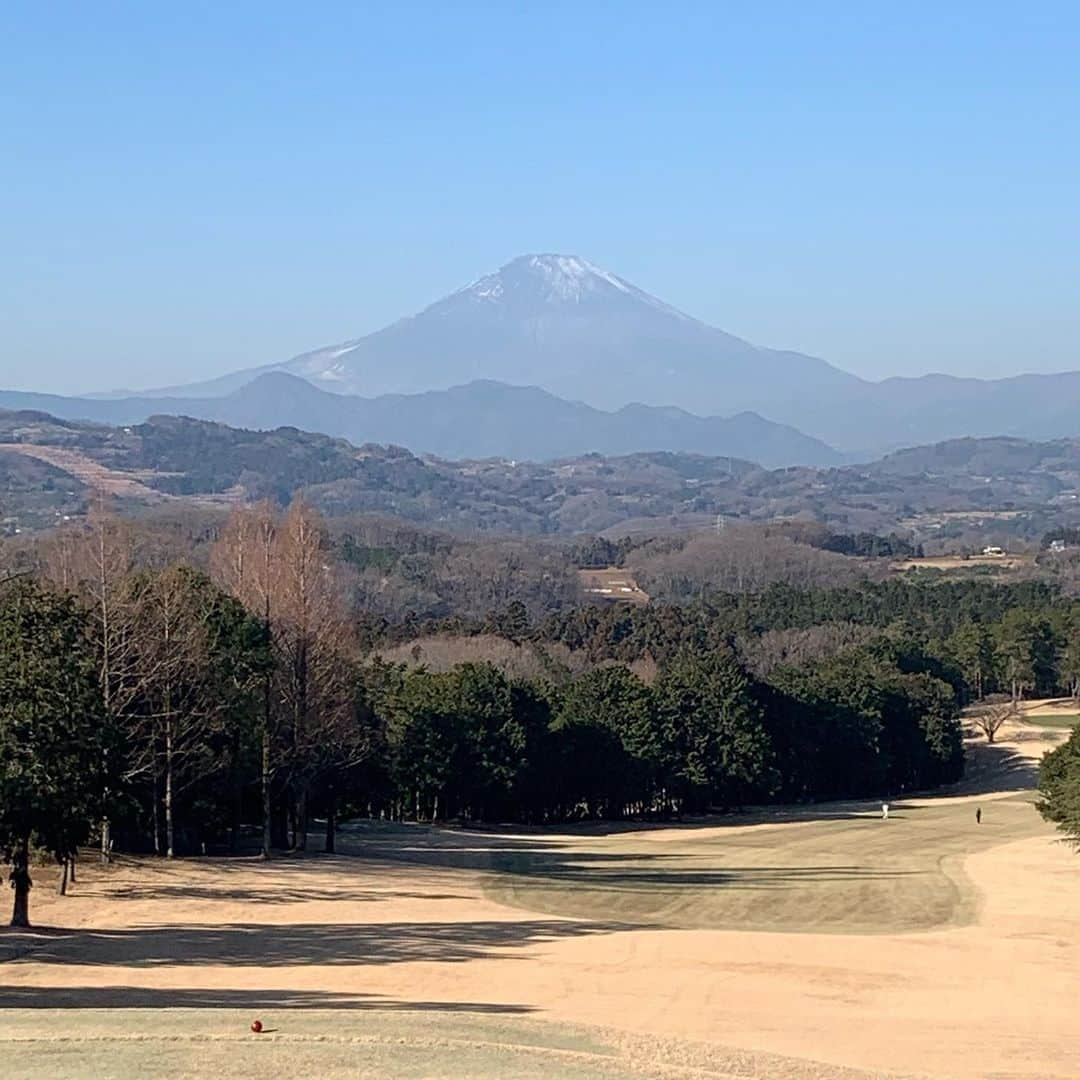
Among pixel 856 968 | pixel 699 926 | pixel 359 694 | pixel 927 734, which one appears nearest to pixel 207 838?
pixel 359 694

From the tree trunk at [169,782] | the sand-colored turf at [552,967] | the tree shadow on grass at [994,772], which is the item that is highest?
the tree trunk at [169,782]

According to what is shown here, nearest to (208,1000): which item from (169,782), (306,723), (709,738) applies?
(169,782)

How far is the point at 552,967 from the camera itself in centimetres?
3319

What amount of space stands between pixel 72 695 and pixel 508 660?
6728cm

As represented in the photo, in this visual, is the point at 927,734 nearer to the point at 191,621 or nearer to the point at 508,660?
the point at 508,660

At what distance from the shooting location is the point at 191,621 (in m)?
46.1

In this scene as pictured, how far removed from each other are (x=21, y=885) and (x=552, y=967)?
10738 mm

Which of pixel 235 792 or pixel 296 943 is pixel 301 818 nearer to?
pixel 235 792

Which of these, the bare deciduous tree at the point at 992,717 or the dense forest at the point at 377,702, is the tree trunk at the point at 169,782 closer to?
the dense forest at the point at 377,702

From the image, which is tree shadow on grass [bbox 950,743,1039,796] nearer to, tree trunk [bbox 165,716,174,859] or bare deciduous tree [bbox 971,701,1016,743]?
bare deciduous tree [bbox 971,701,1016,743]

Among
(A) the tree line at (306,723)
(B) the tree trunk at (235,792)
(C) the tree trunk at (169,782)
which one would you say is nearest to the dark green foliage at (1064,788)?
(A) the tree line at (306,723)

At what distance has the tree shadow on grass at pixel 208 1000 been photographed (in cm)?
2708

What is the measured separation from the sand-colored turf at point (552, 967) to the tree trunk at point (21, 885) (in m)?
0.85

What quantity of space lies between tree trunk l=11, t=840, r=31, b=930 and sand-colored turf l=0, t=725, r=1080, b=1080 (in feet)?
2.80
